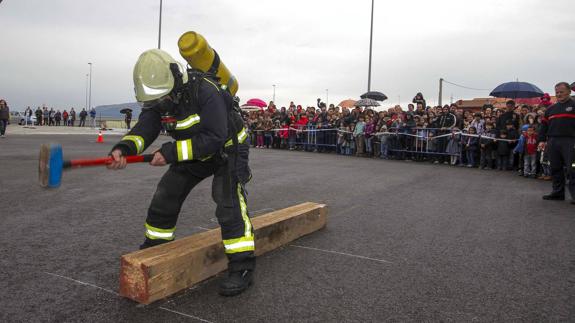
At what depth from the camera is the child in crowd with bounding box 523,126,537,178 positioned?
36.4 ft

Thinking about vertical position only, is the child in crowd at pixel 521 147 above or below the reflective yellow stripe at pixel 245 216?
above

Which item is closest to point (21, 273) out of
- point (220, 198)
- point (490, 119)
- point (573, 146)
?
point (220, 198)

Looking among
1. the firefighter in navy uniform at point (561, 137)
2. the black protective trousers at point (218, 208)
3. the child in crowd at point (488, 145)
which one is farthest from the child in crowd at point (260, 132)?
the black protective trousers at point (218, 208)

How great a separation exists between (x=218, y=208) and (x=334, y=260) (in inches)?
49.0

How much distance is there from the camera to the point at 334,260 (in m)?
3.92

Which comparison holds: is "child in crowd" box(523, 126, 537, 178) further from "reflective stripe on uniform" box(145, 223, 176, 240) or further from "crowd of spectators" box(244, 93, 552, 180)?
"reflective stripe on uniform" box(145, 223, 176, 240)

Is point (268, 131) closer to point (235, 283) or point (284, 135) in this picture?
point (284, 135)

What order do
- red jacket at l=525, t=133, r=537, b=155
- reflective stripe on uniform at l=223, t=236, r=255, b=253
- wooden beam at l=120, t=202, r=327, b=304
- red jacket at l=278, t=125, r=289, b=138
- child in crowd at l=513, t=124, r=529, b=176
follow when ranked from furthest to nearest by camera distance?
red jacket at l=278, t=125, r=289, b=138 → child in crowd at l=513, t=124, r=529, b=176 → red jacket at l=525, t=133, r=537, b=155 → reflective stripe on uniform at l=223, t=236, r=255, b=253 → wooden beam at l=120, t=202, r=327, b=304

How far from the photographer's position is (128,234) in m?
4.50

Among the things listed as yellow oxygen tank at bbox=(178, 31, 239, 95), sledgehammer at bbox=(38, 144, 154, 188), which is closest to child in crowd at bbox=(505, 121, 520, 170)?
yellow oxygen tank at bbox=(178, 31, 239, 95)

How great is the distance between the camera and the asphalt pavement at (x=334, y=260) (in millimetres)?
2846

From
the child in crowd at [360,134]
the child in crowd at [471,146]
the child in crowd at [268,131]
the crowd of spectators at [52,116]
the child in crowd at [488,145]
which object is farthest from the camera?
the crowd of spectators at [52,116]

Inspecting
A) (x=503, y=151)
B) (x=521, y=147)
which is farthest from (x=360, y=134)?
(x=521, y=147)

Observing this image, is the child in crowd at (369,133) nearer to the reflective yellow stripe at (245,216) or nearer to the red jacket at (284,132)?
the red jacket at (284,132)
